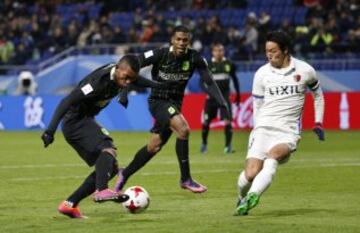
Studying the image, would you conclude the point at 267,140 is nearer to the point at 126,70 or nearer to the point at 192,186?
the point at 126,70

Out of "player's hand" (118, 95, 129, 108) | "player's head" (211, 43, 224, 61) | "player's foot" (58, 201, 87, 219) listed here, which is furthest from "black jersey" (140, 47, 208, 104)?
"player's head" (211, 43, 224, 61)

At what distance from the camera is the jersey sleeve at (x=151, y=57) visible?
13.4m

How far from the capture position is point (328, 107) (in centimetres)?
2816

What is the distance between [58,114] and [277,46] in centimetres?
248

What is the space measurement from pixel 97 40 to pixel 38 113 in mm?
4761

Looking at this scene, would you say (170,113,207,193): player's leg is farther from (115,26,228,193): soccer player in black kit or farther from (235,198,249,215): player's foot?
(235,198,249,215): player's foot

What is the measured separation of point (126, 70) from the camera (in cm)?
1004

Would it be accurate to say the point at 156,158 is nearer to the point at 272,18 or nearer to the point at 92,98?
the point at 92,98

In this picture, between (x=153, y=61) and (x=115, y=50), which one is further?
(x=115, y=50)

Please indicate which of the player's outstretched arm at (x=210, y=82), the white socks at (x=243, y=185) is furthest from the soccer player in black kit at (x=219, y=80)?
the white socks at (x=243, y=185)

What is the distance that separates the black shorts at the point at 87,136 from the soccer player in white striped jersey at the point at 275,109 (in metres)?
1.56

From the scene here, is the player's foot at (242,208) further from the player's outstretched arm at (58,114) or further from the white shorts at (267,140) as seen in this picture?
the player's outstretched arm at (58,114)

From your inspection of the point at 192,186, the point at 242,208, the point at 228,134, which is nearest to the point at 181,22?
the point at 228,134

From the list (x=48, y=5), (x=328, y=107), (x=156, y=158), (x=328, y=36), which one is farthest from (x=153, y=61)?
(x=48, y=5)
